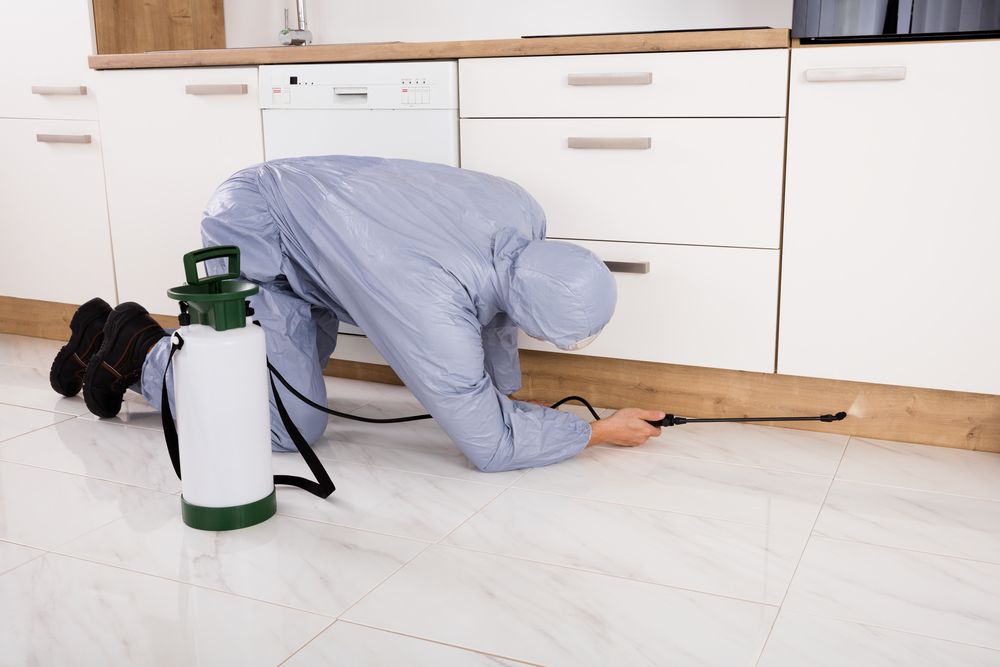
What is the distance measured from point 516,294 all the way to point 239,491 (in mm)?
591

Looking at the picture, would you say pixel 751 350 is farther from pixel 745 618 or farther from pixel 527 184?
pixel 745 618

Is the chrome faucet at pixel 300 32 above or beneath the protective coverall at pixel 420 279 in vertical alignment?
above

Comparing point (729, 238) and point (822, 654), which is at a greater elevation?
point (729, 238)

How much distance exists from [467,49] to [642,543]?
1237 millimetres

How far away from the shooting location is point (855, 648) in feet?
4.06

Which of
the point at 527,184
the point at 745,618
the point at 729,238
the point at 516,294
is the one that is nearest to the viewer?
the point at 745,618

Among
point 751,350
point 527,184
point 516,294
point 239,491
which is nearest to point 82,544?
point 239,491

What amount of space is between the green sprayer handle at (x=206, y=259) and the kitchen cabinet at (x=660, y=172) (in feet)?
2.59

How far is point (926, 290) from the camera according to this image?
6.29 ft

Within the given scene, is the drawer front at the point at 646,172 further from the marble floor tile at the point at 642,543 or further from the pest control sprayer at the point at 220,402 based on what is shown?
the pest control sprayer at the point at 220,402

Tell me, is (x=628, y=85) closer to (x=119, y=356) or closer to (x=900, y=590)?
(x=900, y=590)

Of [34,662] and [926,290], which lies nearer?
[34,662]

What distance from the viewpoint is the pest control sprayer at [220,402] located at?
5.01ft

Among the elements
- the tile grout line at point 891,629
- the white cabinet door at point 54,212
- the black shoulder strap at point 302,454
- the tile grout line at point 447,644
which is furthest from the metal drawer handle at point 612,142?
the white cabinet door at point 54,212
